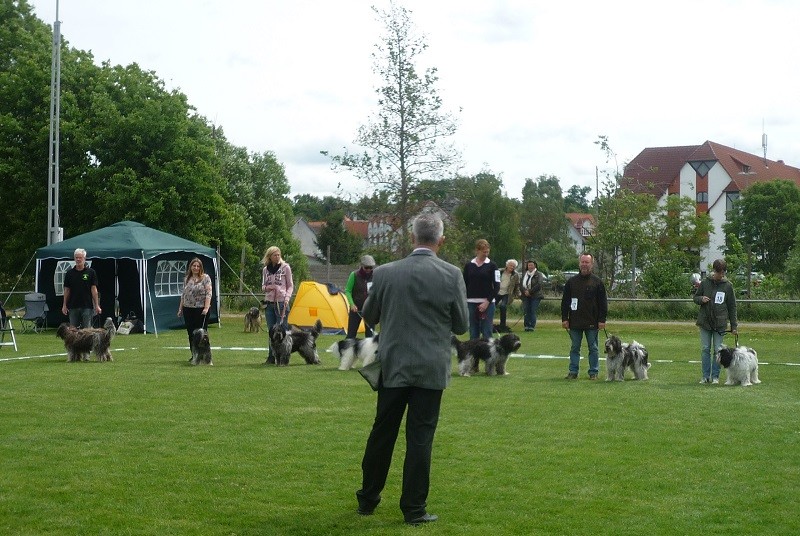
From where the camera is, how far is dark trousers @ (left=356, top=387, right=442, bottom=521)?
576cm

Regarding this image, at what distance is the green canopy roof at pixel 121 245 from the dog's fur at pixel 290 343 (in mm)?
8498

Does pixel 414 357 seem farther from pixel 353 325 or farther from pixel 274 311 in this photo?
pixel 274 311

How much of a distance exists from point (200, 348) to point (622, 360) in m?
5.94

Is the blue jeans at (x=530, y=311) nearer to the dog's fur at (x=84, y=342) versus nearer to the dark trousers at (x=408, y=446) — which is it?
the dog's fur at (x=84, y=342)

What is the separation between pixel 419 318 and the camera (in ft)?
19.3

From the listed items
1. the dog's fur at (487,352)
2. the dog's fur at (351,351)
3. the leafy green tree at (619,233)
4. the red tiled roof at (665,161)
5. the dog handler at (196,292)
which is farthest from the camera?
the red tiled roof at (665,161)

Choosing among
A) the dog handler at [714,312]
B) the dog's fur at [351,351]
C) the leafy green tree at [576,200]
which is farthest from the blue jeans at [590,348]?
the leafy green tree at [576,200]

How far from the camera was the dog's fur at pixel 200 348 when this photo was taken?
48.5ft

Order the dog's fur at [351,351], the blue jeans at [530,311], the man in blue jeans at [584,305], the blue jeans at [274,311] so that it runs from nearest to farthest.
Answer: the man in blue jeans at [584,305], the dog's fur at [351,351], the blue jeans at [274,311], the blue jeans at [530,311]

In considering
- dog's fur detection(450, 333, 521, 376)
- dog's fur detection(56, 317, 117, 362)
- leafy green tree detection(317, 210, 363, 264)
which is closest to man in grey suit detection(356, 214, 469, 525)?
dog's fur detection(450, 333, 521, 376)

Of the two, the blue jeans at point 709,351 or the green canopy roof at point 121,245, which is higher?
the green canopy roof at point 121,245

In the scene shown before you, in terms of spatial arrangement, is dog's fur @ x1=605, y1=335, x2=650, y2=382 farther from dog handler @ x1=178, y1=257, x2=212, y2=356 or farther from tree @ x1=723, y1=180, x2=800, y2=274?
tree @ x1=723, y1=180, x2=800, y2=274

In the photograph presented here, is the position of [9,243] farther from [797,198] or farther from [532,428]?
[797,198]

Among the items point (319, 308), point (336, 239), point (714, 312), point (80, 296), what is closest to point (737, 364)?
point (714, 312)
